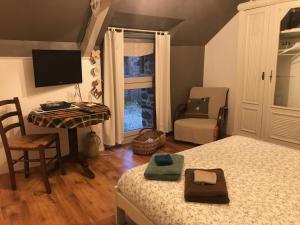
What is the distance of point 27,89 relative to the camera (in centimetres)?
307

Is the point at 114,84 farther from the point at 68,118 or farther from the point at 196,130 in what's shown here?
the point at 196,130

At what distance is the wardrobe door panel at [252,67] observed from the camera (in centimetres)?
347

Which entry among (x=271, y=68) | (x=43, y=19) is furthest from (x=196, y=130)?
(x=43, y=19)

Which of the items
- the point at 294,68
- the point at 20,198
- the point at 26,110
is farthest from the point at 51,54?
the point at 294,68

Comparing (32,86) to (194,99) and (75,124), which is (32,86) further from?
(194,99)

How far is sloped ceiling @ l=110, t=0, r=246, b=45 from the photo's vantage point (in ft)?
10.9

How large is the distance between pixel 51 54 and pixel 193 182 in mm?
2292

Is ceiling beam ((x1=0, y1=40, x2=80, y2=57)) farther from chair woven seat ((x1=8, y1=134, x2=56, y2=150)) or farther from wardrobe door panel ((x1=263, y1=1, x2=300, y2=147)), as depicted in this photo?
wardrobe door panel ((x1=263, y1=1, x2=300, y2=147))

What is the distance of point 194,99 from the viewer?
434 centimetres

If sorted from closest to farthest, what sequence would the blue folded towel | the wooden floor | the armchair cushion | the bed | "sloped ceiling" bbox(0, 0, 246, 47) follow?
the bed, the blue folded towel, the wooden floor, "sloped ceiling" bbox(0, 0, 246, 47), the armchair cushion

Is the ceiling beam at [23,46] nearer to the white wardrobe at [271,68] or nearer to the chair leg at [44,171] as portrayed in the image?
the chair leg at [44,171]

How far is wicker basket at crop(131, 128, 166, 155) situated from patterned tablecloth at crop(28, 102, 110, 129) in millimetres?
844

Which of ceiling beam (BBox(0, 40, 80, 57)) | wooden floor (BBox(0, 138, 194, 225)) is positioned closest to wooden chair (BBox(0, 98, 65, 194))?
wooden floor (BBox(0, 138, 194, 225))

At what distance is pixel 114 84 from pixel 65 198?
68.0 inches
